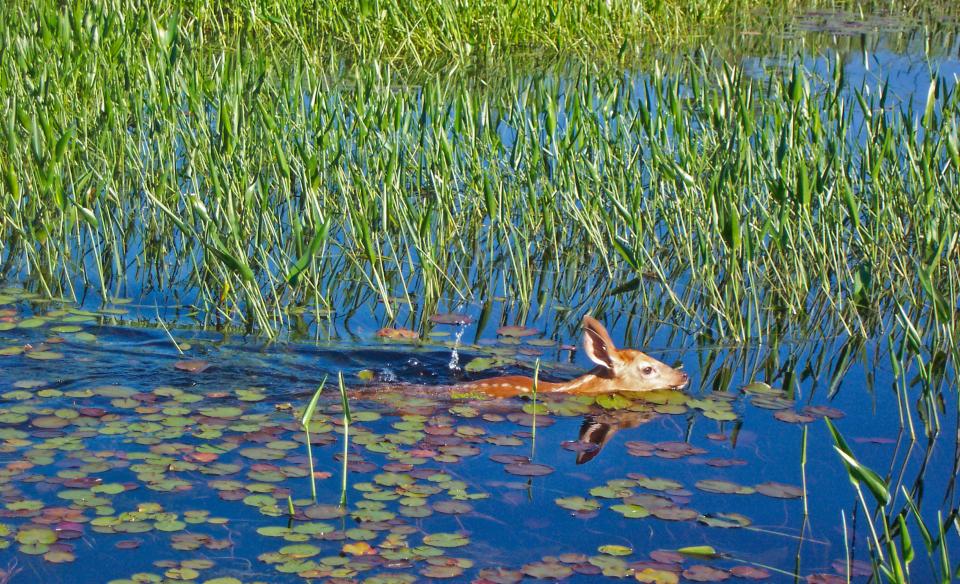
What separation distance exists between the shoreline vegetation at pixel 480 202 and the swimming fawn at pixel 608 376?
1.48 ft

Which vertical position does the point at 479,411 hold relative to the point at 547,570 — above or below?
above

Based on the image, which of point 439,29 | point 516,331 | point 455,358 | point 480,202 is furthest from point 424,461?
point 439,29

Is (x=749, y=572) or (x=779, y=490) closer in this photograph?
(x=749, y=572)

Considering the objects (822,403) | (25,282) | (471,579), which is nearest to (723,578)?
(471,579)

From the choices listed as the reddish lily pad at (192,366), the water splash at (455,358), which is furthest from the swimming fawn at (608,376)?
the reddish lily pad at (192,366)

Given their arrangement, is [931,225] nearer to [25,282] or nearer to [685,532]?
[685,532]

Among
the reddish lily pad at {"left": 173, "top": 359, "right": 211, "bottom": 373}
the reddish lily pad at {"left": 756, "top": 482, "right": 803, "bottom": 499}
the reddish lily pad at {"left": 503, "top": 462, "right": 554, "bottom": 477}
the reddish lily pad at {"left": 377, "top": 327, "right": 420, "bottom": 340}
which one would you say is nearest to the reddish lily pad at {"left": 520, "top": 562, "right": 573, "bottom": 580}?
the reddish lily pad at {"left": 503, "top": 462, "right": 554, "bottom": 477}

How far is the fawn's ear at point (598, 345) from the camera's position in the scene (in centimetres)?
475

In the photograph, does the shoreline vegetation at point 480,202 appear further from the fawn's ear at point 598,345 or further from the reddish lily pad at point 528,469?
the reddish lily pad at point 528,469

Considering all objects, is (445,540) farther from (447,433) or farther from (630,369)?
(630,369)

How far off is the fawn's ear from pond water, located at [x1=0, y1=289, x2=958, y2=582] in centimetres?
15

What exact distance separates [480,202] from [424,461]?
8.82 feet

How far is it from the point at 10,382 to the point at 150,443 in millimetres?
833

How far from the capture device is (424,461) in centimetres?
399
